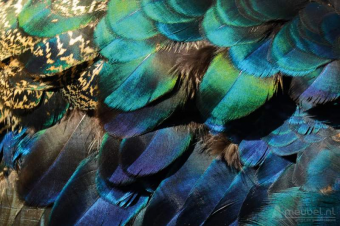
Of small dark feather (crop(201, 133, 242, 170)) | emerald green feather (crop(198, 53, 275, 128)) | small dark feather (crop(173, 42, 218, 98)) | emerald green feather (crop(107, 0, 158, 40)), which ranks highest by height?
emerald green feather (crop(107, 0, 158, 40))

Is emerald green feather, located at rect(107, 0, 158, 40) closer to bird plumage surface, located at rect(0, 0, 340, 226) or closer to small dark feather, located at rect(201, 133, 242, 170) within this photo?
bird plumage surface, located at rect(0, 0, 340, 226)

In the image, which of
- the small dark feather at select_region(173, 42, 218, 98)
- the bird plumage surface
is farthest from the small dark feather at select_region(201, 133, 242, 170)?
the small dark feather at select_region(173, 42, 218, 98)

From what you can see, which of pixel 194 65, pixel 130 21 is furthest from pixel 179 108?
pixel 130 21

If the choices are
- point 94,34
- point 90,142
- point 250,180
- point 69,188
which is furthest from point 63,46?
point 250,180

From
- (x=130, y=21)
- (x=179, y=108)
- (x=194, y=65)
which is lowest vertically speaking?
(x=179, y=108)

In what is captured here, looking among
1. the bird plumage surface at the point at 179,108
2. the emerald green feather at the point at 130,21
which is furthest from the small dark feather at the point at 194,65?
the emerald green feather at the point at 130,21

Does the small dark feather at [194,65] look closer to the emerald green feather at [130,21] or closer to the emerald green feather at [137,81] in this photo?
the emerald green feather at [137,81]

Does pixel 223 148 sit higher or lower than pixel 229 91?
lower

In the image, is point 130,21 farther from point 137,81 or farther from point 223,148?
point 223,148

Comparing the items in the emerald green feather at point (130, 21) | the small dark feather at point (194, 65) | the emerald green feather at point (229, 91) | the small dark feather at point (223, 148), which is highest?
the emerald green feather at point (130, 21)
